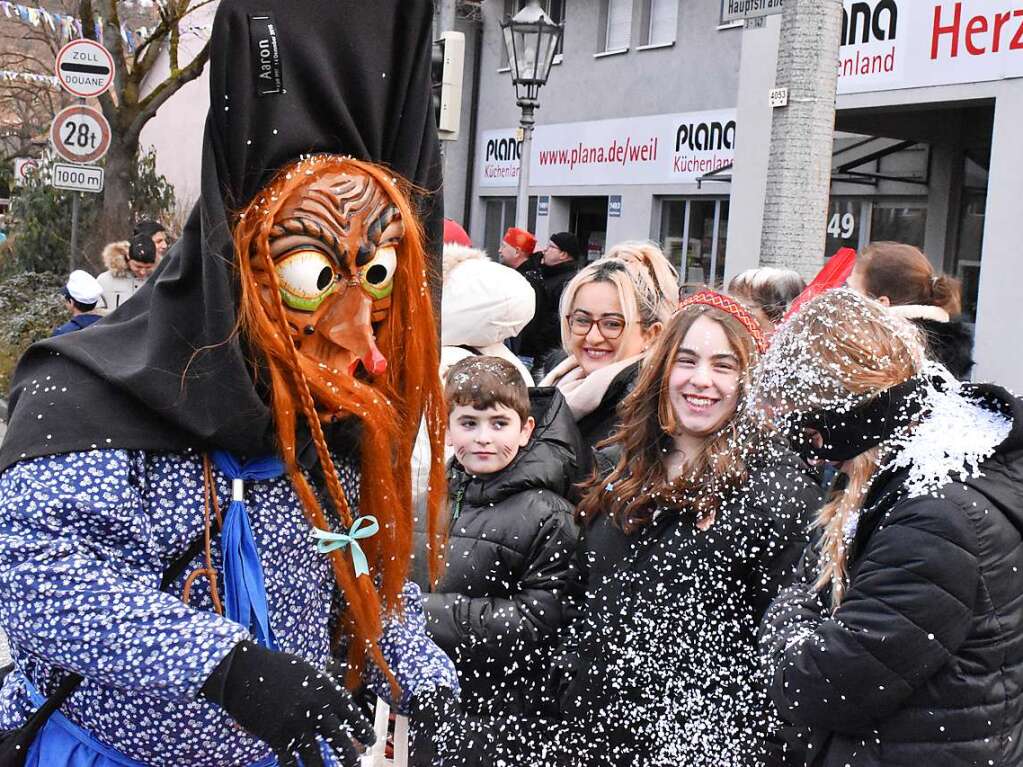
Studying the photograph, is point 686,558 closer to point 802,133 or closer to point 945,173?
point 802,133

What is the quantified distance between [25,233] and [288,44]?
587 inches

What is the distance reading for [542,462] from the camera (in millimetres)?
3232

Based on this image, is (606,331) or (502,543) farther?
(606,331)

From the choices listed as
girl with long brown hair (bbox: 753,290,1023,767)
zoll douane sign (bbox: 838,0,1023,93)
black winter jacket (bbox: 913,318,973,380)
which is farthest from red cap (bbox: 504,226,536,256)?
girl with long brown hair (bbox: 753,290,1023,767)

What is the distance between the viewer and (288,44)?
1.82 meters

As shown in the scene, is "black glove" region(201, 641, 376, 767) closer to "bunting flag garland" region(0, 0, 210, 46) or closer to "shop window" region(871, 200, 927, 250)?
"shop window" region(871, 200, 927, 250)

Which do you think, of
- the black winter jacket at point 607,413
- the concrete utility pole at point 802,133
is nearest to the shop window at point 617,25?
the concrete utility pole at point 802,133

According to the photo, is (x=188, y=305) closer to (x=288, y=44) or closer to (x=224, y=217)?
(x=224, y=217)

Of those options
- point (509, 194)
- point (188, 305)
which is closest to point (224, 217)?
point (188, 305)

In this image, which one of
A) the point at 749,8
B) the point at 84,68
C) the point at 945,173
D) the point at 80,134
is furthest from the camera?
the point at 945,173

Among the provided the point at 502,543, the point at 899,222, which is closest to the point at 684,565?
the point at 502,543

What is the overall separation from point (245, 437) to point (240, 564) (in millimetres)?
192

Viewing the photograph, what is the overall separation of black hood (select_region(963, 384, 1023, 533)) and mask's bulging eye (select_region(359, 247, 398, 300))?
115cm

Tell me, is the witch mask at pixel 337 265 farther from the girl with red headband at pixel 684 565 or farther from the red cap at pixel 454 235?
the red cap at pixel 454 235
